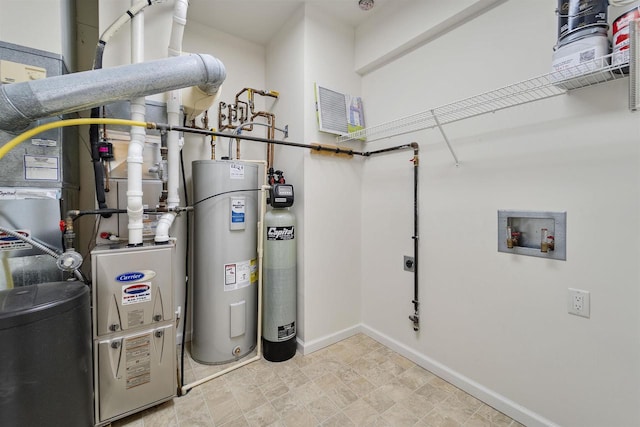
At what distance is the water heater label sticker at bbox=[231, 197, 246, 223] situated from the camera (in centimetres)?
210

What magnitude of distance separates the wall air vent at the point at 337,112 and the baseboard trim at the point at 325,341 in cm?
186

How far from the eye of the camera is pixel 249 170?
2176 mm

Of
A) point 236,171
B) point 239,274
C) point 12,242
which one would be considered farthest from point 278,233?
point 12,242

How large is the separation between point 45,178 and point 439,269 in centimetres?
265

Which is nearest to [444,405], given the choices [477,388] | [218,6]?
[477,388]

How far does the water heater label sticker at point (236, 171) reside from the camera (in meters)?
2.08

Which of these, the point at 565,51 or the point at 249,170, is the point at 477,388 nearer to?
the point at 565,51

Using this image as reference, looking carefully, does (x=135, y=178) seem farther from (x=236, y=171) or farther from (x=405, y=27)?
(x=405, y=27)

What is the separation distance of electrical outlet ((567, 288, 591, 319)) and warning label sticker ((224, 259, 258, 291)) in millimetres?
2092

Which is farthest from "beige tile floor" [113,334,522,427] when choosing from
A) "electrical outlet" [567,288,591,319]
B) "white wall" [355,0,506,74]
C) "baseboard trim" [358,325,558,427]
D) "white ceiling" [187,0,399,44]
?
"white ceiling" [187,0,399,44]

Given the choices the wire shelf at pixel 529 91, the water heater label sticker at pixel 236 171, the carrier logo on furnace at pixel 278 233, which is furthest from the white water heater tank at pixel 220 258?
the wire shelf at pixel 529 91

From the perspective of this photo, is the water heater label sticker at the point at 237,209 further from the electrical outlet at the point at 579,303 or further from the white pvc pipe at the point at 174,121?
the electrical outlet at the point at 579,303

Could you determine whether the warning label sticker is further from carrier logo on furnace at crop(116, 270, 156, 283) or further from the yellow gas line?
the yellow gas line

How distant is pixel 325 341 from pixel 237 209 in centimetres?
142
